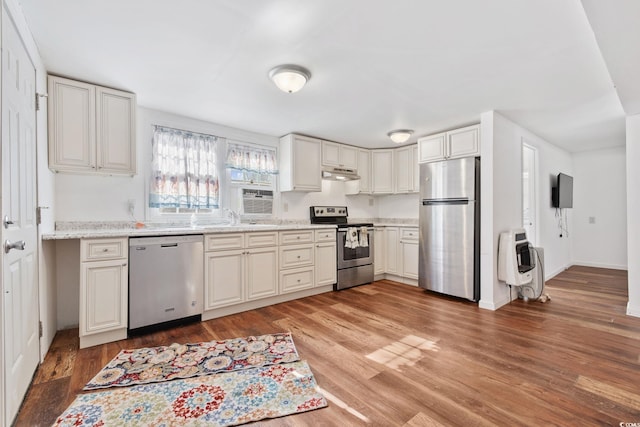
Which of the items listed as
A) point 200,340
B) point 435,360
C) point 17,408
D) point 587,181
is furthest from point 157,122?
point 587,181

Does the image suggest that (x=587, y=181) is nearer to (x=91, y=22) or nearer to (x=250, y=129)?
(x=250, y=129)

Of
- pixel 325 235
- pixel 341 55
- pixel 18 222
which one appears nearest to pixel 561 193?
pixel 325 235

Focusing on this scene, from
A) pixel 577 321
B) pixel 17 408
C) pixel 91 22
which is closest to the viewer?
pixel 17 408

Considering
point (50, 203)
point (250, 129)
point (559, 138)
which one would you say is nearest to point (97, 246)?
point (50, 203)

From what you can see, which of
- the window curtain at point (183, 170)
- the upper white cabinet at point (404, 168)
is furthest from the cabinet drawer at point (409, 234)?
the window curtain at point (183, 170)

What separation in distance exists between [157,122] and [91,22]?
156 centimetres

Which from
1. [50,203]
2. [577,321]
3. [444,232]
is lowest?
[577,321]

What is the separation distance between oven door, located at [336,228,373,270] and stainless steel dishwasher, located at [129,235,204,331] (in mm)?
1986

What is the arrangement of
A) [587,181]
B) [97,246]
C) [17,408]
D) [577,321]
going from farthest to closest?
1. [587,181]
2. [577,321]
3. [97,246]
4. [17,408]

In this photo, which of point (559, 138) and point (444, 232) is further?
point (559, 138)

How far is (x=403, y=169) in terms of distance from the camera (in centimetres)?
487

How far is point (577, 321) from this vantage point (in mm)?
2941

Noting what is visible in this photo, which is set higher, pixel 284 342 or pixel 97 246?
pixel 97 246

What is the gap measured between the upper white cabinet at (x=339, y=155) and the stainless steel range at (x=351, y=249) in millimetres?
741
